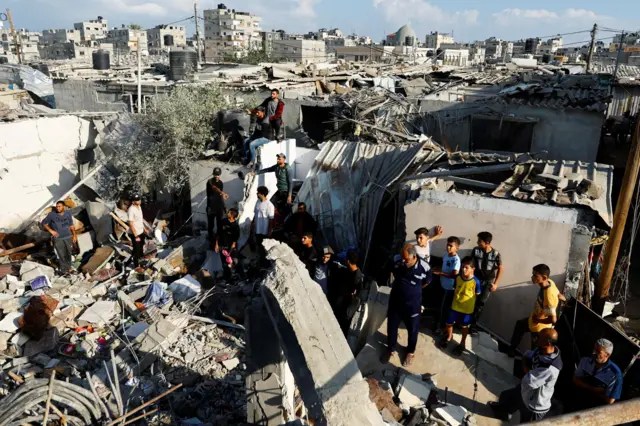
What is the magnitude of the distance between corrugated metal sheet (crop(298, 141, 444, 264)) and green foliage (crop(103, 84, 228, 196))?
3.71m

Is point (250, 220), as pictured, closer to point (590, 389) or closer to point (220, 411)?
point (220, 411)

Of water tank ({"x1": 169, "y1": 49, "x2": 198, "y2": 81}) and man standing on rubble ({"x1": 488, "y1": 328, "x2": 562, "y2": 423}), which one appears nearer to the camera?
man standing on rubble ({"x1": 488, "y1": 328, "x2": 562, "y2": 423})

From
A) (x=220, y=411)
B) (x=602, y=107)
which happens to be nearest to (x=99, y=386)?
(x=220, y=411)

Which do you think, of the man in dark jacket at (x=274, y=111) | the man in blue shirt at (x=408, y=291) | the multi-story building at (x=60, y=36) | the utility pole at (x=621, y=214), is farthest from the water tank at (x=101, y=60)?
the multi-story building at (x=60, y=36)

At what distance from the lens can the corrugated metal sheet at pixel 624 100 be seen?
1712 cm

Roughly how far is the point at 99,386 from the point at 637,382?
20.7ft

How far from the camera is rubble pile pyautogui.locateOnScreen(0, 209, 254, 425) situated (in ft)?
16.3

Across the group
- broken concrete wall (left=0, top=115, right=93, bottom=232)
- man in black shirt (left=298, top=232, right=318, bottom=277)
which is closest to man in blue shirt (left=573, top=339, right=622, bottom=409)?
man in black shirt (left=298, top=232, right=318, bottom=277)

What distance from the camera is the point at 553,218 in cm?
612

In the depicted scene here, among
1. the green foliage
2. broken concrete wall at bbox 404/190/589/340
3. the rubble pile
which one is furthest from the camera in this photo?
the green foliage

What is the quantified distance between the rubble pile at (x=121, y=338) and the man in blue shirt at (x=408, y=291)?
2.08 m

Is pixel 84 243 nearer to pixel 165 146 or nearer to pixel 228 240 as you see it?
pixel 165 146

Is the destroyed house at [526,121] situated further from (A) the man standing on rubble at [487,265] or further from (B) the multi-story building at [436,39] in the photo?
(B) the multi-story building at [436,39]

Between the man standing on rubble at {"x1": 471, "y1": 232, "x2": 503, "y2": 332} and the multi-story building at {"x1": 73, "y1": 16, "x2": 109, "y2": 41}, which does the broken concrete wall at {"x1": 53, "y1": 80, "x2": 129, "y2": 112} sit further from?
the multi-story building at {"x1": 73, "y1": 16, "x2": 109, "y2": 41}
